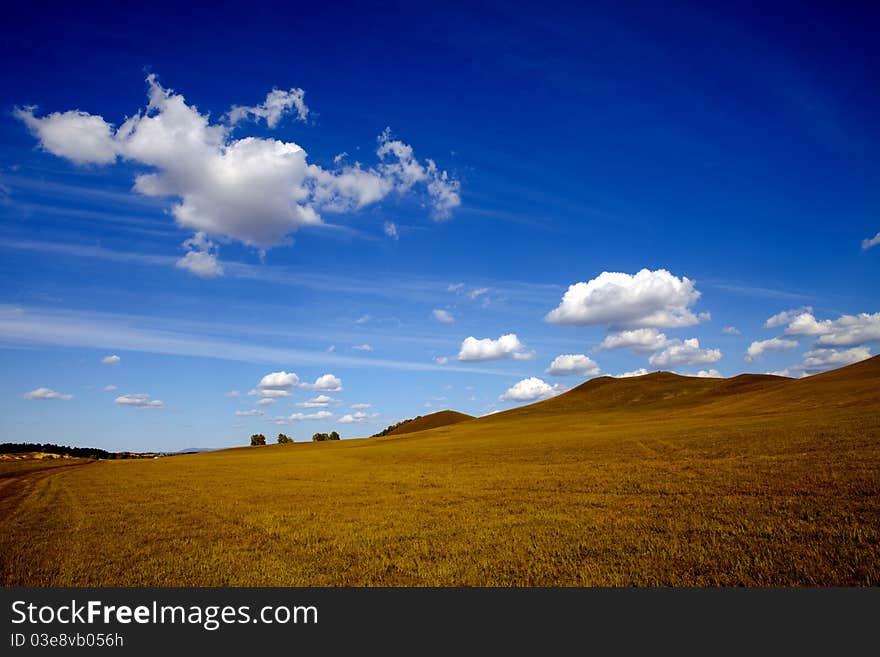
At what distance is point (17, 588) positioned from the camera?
11.9 m

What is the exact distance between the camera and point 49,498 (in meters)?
30.1

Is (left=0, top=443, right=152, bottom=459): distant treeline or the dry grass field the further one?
(left=0, top=443, right=152, bottom=459): distant treeline

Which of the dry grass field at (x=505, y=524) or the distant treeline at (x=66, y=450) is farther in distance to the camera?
the distant treeline at (x=66, y=450)

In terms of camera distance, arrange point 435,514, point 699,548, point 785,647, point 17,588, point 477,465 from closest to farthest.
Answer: point 785,647
point 17,588
point 699,548
point 435,514
point 477,465

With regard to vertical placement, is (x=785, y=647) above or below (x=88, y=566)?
below

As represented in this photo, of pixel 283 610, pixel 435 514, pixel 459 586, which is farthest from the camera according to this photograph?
pixel 435 514

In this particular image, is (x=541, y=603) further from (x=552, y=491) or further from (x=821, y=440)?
(x=821, y=440)

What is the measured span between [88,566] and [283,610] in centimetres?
737

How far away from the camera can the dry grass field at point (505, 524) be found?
11.8 metres

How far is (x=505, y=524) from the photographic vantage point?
56.5 feet

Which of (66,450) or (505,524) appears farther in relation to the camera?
(66,450)

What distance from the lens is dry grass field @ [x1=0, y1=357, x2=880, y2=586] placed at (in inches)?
466

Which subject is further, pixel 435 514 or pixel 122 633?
pixel 435 514

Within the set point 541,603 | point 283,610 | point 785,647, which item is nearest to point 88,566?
point 283,610
